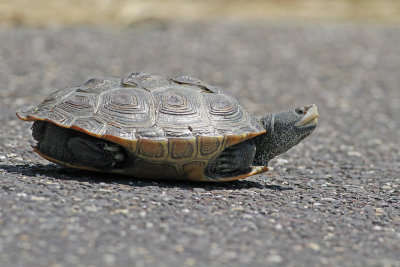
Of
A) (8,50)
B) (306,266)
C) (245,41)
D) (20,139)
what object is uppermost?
(245,41)

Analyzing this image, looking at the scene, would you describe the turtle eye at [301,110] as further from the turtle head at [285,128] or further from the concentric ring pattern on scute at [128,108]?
the concentric ring pattern on scute at [128,108]

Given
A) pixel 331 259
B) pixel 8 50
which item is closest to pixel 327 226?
pixel 331 259

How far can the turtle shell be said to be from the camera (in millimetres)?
4980

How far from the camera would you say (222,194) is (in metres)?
5.20

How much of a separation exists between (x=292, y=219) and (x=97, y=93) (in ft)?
7.02

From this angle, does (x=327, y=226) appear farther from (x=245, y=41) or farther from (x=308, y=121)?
(x=245, y=41)

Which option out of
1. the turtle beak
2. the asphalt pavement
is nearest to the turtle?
the asphalt pavement

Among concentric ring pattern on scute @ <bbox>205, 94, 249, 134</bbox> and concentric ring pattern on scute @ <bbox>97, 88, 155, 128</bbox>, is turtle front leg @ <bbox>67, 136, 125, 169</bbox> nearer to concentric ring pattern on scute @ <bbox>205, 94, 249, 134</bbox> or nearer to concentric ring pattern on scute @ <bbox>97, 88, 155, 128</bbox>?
concentric ring pattern on scute @ <bbox>97, 88, 155, 128</bbox>

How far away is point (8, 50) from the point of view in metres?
13.0

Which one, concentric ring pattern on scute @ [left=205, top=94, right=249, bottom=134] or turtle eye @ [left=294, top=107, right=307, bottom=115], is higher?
turtle eye @ [left=294, top=107, right=307, bottom=115]

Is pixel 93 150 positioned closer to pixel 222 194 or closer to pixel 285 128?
pixel 222 194

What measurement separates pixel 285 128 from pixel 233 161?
721mm

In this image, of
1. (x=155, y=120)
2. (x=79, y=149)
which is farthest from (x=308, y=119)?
(x=79, y=149)

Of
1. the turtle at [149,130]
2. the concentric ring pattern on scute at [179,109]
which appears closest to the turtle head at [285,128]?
the turtle at [149,130]
